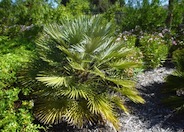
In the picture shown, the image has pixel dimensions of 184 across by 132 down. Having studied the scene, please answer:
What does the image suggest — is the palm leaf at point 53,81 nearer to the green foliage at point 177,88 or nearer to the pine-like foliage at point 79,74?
the pine-like foliage at point 79,74

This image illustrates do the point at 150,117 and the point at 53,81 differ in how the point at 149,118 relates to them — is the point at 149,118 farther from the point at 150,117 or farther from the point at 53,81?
the point at 53,81

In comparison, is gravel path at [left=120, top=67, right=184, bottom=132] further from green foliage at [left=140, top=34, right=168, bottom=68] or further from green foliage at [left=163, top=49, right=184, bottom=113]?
green foliage at [left=140, top=34, right=168, bottom=68]

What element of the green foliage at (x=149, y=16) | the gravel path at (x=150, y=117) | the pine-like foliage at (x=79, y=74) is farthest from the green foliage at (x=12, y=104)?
the green foliage at (x=149, y=16)

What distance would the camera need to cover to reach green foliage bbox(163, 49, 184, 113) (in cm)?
509

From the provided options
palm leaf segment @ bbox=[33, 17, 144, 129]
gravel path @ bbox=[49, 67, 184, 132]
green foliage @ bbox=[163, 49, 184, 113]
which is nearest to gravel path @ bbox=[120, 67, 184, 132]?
gravel path @ bbox=[49, 67, 184, 132]

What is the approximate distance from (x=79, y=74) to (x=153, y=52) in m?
Answer: 3.16

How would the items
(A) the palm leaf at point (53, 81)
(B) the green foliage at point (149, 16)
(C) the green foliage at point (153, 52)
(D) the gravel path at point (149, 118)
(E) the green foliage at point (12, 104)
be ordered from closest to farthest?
(E) the green foliage at point (12, 104) → (A) the palm leaf at point (53, 81) → (D) the gravel path at point (149, 118) → (C) the green foliage at point (153, 52) → (B) the green foliage at point (149, 16)

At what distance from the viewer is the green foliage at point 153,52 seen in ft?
23.4

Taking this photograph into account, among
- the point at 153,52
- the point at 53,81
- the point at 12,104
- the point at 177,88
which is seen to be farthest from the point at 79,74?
the point at 153,52

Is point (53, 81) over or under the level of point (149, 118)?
over

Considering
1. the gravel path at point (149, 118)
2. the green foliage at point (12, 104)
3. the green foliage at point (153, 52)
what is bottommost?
the gravel path at point (149, 118)

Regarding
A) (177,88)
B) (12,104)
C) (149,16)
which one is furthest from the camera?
(149,16)

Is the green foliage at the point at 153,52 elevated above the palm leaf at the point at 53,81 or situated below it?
above

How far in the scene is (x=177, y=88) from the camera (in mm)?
5277
